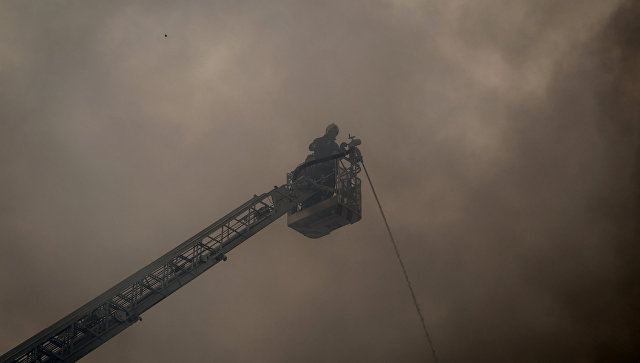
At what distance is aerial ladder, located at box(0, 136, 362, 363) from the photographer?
2223 cm

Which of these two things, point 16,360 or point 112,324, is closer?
point 16,360

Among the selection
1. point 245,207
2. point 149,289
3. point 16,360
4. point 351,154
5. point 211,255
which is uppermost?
point 351,154

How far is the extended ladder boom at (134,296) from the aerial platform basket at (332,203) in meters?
1.24

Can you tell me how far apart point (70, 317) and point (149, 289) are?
12.2 feet

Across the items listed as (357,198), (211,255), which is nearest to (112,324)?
(211,255)

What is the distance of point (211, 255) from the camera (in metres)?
27.2

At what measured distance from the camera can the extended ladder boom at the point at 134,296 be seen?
21.9 metres

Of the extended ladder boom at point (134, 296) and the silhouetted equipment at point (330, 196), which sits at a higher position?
the silhouetted equipment at point (330, 196)

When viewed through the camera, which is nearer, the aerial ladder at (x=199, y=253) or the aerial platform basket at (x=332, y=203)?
the aerial ladder at (x=199, y=253)

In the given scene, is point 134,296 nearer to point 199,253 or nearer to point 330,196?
point 199,253

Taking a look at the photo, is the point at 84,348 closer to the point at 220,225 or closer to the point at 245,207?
the point at 220,225

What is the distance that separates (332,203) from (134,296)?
11.4 metres

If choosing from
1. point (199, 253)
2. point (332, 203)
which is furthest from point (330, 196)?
point (199, 253)

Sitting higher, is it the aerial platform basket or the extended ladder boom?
the aerial platform basket
